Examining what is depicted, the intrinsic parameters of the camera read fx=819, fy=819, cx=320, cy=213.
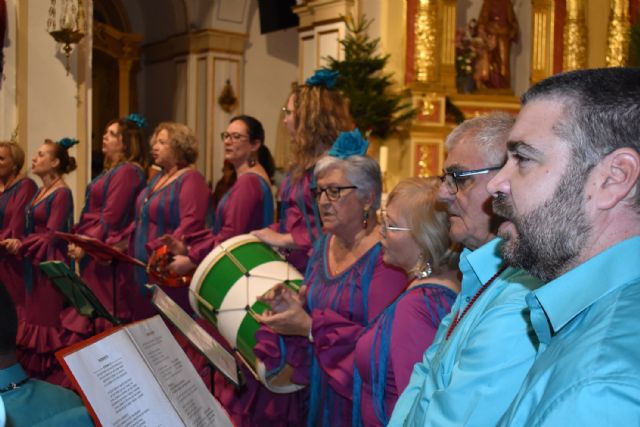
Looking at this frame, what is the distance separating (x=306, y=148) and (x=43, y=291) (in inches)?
118

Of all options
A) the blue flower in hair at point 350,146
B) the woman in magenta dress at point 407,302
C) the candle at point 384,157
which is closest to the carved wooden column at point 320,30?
the candle at point 384,157

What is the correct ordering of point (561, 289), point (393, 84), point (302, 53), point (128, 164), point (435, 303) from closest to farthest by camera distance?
point (561, 289) < point (435, 303) < point (128, 164) < point (393, 84) < point (302, 53)

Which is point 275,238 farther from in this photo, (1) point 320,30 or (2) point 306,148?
(1) point 320,30

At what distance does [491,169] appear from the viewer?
222 cm

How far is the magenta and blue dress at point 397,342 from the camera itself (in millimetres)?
2344

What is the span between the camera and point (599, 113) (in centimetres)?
118

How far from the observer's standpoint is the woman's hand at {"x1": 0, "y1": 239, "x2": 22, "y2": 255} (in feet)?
20.3

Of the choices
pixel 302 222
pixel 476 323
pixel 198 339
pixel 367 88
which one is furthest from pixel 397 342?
pixel 367 88

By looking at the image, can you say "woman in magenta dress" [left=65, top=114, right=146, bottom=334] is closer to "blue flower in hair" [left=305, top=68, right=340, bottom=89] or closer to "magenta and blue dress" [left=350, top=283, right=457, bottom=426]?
"blue flower in hair" [left=305, top=68, right=340, bottom=89]

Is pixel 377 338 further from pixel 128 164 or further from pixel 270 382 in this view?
pixel 128 164

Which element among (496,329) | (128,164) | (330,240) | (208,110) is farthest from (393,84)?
(496,329)

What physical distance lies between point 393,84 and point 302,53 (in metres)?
1.46

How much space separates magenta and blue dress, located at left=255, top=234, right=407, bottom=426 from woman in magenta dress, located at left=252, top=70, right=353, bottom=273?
0.74 m

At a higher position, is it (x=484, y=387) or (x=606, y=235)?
(x=606, y=235)
